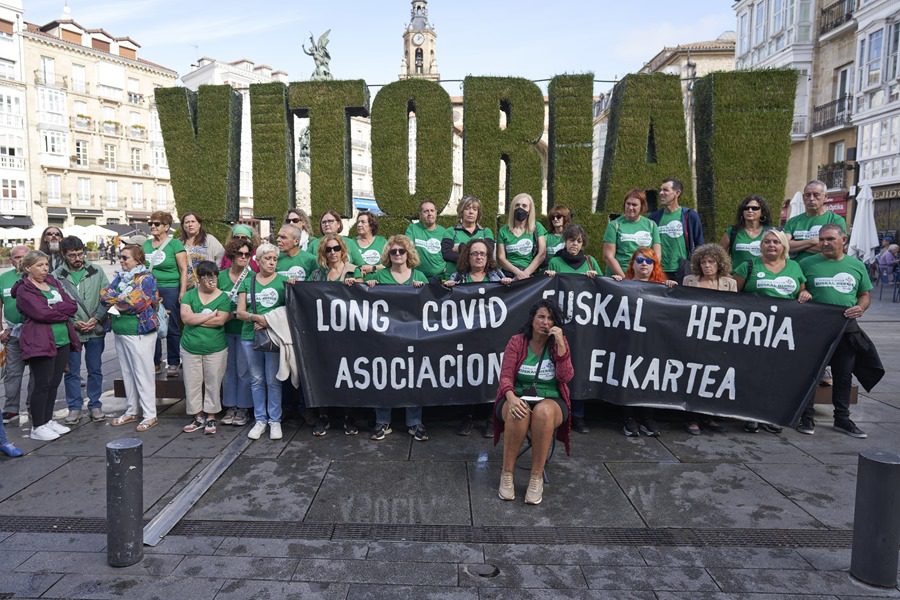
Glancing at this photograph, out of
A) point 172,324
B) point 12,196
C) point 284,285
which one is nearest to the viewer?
point 284,285

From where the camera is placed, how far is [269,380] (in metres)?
5.52

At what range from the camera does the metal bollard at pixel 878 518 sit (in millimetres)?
3039

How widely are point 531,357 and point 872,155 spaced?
2548 cm

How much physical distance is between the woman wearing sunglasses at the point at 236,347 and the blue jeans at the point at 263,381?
0.15 metres

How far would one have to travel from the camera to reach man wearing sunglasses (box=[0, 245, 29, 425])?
5.63 metres

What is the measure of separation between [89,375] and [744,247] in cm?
649

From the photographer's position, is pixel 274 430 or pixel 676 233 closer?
pixel 274 430

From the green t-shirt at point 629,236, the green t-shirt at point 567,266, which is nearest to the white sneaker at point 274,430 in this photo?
the green t-shirt at point 567,266

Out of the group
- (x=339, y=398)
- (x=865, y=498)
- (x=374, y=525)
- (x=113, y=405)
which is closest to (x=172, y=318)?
(x=113, y=405)

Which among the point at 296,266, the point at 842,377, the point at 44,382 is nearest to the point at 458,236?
the point at 296,266

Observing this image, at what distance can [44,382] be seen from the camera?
17.7 feet

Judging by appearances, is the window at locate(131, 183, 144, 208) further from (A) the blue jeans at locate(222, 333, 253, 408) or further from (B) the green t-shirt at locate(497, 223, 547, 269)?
(B) the green t-shirt at locate(497, 223, 547, 269)

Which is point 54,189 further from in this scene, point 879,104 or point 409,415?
point 409,415

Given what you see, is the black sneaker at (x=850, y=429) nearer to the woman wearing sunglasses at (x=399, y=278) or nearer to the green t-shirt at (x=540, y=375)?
the green t-shirt at (x=540, y=375)
